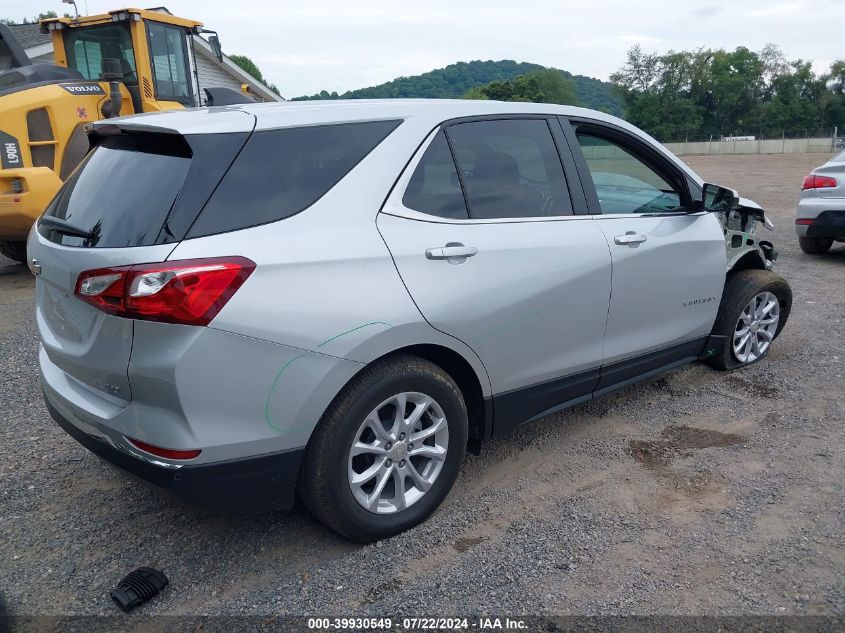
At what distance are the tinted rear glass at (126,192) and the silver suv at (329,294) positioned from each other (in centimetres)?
1

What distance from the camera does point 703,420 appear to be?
4.21 m

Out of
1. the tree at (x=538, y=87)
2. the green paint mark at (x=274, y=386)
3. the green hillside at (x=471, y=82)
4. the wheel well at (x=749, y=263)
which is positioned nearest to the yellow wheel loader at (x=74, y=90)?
the green hillside at (x=471, y=82)

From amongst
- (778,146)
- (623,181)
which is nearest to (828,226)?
(623,181)

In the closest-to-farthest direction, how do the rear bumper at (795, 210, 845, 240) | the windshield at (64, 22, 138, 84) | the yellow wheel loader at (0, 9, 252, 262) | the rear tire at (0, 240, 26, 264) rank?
the yellow wheel loader at (0, 9, 252, 262) < the rear bumper at (795, 210, 845, 240) < the rear tire at (0, 240, 26, 264) < the windshield at (64, 22, 138, 84)

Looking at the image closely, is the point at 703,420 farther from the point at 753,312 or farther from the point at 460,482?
the point at 460,482

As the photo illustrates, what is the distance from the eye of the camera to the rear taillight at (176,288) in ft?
7.76

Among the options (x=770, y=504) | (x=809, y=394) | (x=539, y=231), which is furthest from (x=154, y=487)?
(x=809, y=394)

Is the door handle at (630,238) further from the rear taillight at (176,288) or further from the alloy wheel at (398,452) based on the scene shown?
the rear taillight at (176,288)

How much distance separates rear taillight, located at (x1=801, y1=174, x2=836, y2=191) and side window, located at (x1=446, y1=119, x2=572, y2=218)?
6.50 metres

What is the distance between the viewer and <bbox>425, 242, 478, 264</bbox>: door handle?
2922mm

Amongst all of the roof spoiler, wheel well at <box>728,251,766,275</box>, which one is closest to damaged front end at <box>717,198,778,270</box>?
wheel well at <box>728,251,766,275</box>

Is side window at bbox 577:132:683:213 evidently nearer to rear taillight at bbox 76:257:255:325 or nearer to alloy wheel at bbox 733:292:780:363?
alloy wheel at bbox 733:292:780:363

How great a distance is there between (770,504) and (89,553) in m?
2.99

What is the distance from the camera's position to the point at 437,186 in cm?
310
